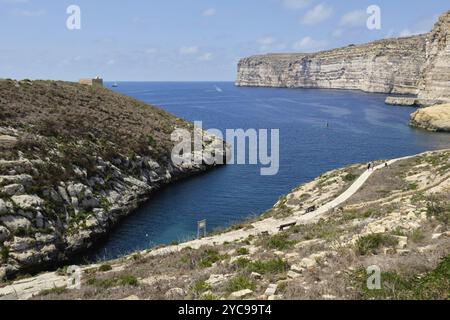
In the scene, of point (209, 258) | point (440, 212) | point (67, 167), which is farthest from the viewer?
point (67, 167)

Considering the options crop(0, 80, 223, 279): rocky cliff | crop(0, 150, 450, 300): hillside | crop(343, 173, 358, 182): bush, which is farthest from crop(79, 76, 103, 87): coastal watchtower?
crop(0, 150, 450, 300): hillside

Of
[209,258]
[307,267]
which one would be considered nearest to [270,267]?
[307,267]

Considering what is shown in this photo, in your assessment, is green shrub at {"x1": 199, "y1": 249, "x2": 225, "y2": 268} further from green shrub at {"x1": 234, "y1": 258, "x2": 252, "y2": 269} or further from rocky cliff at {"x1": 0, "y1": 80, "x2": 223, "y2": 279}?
rocky cliff at {"x1": 0, "y1": 80, "x2": 223, "y2": 279}

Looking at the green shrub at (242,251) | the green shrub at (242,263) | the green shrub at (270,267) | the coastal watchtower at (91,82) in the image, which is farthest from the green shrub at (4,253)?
the coastal watchtower at (91,82)

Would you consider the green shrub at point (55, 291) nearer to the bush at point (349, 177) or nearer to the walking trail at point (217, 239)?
the walking trail at point (217, 239)

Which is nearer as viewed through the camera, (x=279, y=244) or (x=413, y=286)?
(x=413, y=286)

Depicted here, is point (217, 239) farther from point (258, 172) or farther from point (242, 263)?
point (258, 172)

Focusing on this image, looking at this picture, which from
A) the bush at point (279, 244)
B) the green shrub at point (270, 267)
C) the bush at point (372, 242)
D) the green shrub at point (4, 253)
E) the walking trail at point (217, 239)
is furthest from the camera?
the green shrub at point (4, 253)
